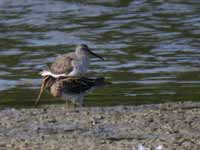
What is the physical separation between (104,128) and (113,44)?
29.4 feet

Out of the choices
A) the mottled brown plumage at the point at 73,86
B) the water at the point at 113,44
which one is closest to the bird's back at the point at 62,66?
the water at the point at 113,44

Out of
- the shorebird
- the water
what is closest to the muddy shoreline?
the shorebird

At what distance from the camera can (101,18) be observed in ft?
73.3

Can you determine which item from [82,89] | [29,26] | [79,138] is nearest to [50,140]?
[79,138]

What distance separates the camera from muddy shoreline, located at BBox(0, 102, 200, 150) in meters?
9.30

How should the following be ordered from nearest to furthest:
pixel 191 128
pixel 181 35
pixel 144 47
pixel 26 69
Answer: pixel 191 128 < pixel 26 69 < pixel 144 47 < pixel 181 35

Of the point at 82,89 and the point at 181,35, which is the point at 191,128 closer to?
the point at 82,89

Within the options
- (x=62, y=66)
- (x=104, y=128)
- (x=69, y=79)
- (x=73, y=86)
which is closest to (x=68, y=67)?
(x=62, y=66)

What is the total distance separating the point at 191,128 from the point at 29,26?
1179 centimetres

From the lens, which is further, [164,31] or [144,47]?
[164,31]

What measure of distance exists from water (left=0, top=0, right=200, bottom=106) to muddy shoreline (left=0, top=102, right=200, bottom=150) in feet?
4.00

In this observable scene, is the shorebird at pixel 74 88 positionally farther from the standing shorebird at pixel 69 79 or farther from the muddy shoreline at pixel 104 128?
the muddy shoreline at pixel 104 128

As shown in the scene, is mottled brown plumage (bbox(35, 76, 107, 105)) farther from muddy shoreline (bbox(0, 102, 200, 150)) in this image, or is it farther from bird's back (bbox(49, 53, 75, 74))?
bird's back (bbox(49, 53, 75, 74))

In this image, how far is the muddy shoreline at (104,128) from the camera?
9.30 meters
